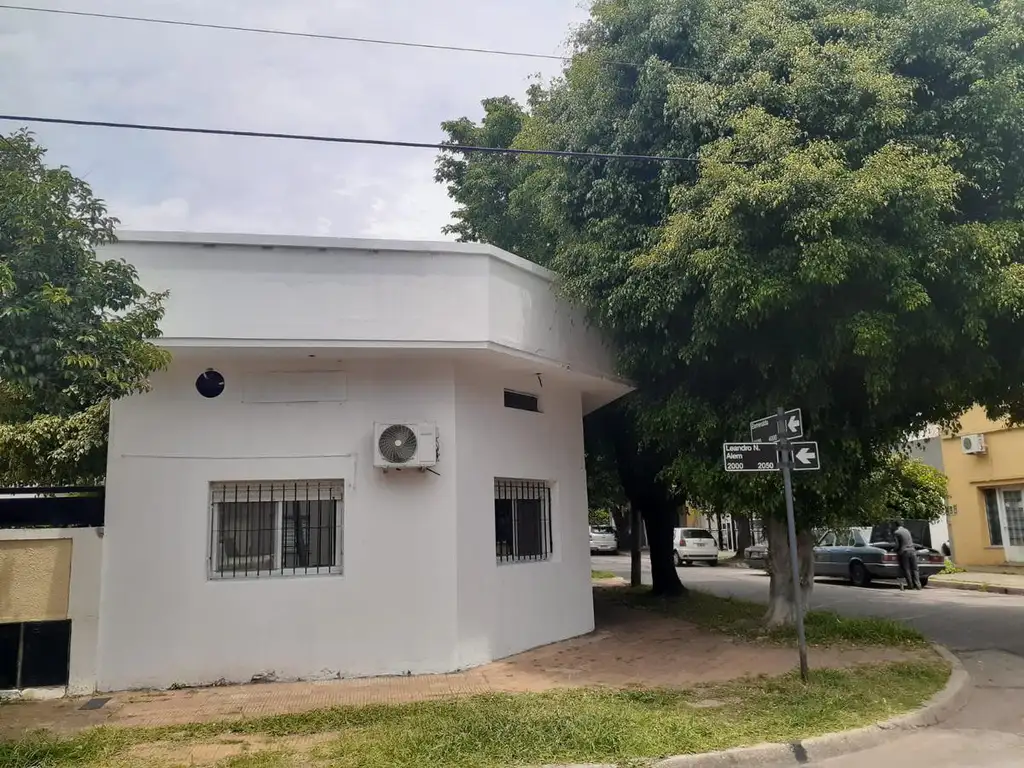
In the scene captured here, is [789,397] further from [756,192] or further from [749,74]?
[749,74]

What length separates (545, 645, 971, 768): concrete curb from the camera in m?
5.67

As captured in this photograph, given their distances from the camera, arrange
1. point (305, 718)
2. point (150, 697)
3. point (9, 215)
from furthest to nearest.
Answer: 1. point (150, 697)
2. point (305, 718)
3. point (9, 215)

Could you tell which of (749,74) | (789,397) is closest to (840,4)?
(749,74)

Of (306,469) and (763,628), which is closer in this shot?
(306,469)

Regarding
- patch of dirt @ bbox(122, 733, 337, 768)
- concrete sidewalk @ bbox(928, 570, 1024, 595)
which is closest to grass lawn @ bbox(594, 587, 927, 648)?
patch of dirt @ bbox(122, 733, 337, 768)

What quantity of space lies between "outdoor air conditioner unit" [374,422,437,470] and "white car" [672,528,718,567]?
958 inches

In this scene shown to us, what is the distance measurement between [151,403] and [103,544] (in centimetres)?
154

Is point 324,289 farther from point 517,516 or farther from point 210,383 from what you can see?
point 517,516

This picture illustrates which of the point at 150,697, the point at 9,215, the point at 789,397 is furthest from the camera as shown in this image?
the point at 789,397

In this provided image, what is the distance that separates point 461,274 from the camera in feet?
29.9

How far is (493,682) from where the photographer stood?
8289 mm

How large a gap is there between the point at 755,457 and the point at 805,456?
1.52 ft

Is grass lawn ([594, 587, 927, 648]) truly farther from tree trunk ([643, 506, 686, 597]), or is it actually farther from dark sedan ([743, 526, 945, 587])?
dark sedan ([743, 526, 945, 587])

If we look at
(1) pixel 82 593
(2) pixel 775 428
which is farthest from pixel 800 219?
(1) pixel 82 593
